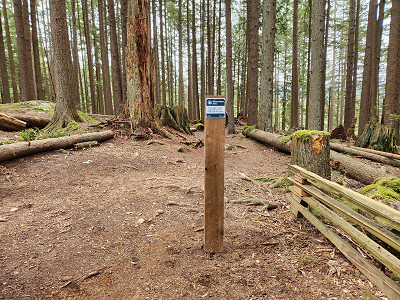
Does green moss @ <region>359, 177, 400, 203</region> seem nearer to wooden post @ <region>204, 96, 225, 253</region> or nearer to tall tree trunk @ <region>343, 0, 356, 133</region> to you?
wooden post @ <region>204, 96, 225, 253</region>

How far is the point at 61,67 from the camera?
300 inches

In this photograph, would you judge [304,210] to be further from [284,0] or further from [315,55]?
[284,0]

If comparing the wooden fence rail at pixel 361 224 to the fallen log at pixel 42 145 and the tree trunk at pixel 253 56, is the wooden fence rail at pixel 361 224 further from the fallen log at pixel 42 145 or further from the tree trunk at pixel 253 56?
the tree trunk at pixel 253 56

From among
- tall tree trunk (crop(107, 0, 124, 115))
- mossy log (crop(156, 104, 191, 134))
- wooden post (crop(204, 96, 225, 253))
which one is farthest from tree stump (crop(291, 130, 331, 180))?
tall tree trunk (crop(107, 0, 124, 115))

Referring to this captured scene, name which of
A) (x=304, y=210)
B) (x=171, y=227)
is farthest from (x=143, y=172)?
(x=304, y=210)

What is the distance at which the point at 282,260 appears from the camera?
2445 mm

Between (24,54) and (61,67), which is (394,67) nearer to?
(61,67)

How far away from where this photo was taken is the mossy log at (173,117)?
945 centimetres

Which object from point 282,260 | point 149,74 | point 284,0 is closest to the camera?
point 282,260

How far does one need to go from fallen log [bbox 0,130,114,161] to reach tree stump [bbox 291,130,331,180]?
5.78m

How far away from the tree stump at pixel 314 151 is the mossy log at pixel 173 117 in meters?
6.27

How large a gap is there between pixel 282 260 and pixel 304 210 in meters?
0.97

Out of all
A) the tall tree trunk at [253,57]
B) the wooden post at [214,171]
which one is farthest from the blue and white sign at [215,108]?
the tall tree trunk at [253,57]

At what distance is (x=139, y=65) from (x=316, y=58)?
6.85 metres
